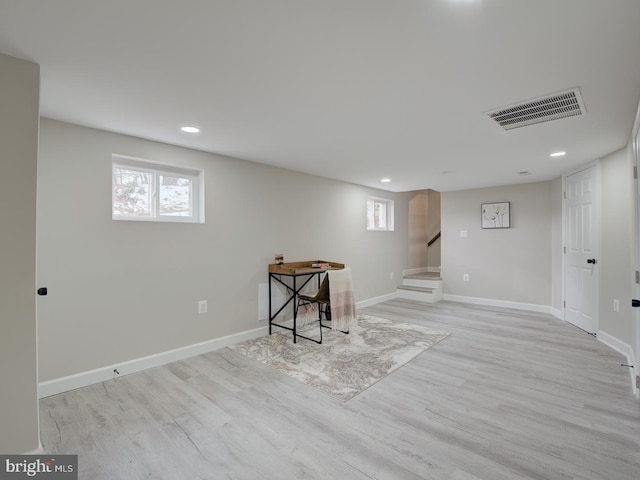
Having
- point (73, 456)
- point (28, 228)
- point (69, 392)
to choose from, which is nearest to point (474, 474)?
point (73, 456)

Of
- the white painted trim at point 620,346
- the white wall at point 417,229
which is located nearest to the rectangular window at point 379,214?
the white wall at point 417,229

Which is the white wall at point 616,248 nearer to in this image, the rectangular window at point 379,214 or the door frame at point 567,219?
the door frame at point 567,219

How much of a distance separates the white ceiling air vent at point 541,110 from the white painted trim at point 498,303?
3.87 meters

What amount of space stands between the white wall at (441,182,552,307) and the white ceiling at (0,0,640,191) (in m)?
2.43

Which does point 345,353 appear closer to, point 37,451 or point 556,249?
point 37,451

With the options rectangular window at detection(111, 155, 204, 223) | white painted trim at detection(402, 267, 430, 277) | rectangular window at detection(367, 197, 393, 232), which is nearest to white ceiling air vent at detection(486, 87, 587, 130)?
rectangular window at detection(111, 155, 204, 223)

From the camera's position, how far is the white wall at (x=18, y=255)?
164cm

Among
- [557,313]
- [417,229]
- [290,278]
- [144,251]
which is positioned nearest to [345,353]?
[290,278]

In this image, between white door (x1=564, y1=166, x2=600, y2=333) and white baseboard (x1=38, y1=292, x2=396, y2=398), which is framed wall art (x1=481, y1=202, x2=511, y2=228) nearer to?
white door (x1=564, y1=166, x2=600, y2=333)

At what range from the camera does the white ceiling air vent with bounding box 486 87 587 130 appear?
82.4 inches

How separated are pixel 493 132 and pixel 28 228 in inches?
135

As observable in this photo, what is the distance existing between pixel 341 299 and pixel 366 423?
1.72 metres

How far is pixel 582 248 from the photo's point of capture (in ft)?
13.6

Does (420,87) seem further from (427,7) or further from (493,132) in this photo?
(493,132)
